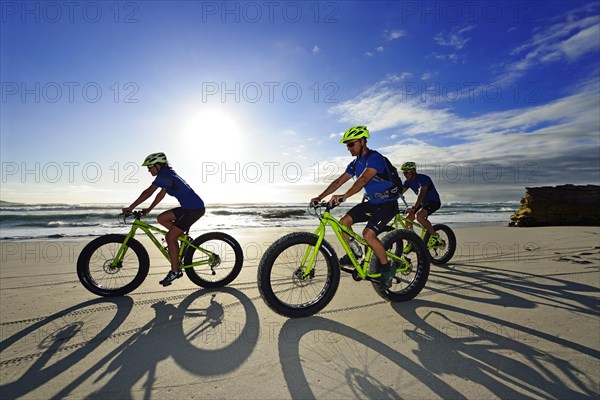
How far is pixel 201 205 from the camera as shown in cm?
553

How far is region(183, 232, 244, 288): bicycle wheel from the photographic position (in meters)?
5.23

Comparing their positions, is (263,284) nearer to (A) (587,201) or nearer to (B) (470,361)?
(B) (470,361)

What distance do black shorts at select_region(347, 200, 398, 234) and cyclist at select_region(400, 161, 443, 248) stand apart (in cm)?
309

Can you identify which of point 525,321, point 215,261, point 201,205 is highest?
point 201,205

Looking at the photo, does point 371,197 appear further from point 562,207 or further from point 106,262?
point 562,207

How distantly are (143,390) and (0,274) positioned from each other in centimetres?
619

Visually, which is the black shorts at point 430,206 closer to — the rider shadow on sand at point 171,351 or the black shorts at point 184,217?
the rider shadow on sand at point 171,351

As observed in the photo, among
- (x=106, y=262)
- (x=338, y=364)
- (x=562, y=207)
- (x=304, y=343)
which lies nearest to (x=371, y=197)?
(x=304, y=343)

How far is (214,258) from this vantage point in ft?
17.5

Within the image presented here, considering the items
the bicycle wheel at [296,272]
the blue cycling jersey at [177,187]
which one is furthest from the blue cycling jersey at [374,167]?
the blue cycling jersey at [177,187]

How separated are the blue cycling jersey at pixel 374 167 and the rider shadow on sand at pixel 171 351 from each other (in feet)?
8.03

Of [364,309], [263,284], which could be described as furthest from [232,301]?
[364,309]

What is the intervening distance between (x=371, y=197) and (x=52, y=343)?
431cm

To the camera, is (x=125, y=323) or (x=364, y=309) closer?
(x=125, y=323)
